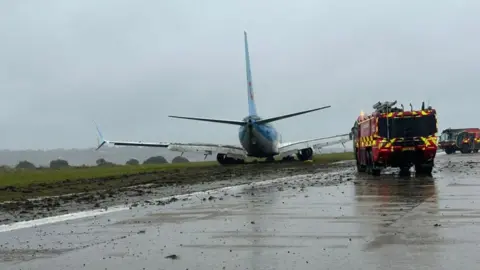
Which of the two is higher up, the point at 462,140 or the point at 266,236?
the point at 462,140

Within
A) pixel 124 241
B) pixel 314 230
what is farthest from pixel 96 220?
pixel 314 230

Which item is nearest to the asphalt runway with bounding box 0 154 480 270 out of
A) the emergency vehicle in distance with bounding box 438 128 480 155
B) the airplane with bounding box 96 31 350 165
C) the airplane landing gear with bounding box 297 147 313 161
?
the airplane with bounding box 96 31 350 165

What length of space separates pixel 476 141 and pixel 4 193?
2059 inches

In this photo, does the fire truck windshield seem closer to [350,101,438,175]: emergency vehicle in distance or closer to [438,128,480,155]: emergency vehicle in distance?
[350,101,438,175]: emergency vehicle in distance

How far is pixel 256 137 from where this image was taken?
48.7 metres

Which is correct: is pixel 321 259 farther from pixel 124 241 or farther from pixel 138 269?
pixel 124 241

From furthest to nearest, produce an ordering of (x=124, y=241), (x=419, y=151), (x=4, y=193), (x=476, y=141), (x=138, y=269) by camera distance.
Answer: (x=476, y=141), (x=419, y=151), (x=4, y=193), (x=124, y=241), (x=138, y=269)

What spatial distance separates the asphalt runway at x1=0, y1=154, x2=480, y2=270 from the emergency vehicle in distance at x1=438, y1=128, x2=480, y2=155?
50.7 m

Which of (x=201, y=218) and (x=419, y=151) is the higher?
(x=419, y=151)

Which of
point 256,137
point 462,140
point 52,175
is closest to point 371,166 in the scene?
point 256,137

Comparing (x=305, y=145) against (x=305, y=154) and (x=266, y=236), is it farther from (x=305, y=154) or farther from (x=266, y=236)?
(x=266, y=236)

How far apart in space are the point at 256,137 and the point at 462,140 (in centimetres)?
2702

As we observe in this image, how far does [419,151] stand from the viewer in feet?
91.9

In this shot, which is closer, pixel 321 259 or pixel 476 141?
pixel 321 259
